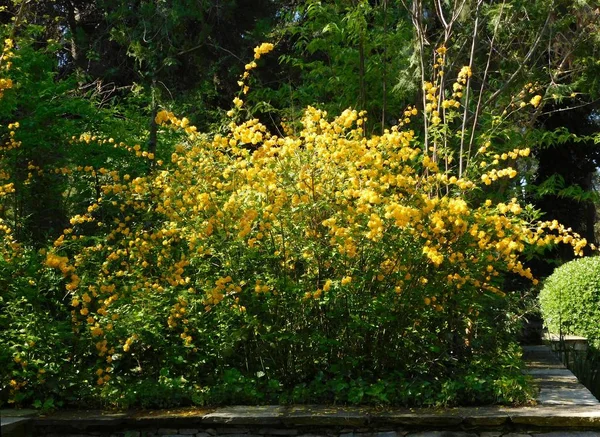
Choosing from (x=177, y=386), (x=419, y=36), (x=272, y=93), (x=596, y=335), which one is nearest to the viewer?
(x=177, y=386)

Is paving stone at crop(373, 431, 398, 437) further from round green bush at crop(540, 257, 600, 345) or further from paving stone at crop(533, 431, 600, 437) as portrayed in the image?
round green bush at crop(540, 257, 600, 345)

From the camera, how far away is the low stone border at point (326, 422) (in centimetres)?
398

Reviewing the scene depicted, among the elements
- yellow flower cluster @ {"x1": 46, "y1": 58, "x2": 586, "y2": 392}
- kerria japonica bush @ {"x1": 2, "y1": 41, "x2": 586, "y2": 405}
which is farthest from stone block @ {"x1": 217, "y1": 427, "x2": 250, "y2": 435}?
yellow flower cluster @ {"x1": 46, "y1": 58, "x2": 586, "y2": 392}

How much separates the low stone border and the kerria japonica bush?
0.55 feet

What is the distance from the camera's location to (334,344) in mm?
4500

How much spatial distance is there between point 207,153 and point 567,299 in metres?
4.43

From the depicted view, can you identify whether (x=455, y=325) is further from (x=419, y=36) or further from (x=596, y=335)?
(x=596, y=335)

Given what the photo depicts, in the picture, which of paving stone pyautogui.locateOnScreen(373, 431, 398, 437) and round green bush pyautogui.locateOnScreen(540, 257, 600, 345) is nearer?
paving stone pyautogui.locateOnScreen(373, 431, 398, 437)

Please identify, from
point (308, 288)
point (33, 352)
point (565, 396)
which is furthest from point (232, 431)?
point (565, 396)

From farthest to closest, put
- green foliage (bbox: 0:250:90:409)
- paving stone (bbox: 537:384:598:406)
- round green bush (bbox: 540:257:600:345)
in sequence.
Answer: round green bush (bbox: 540:257:600:345) → green foliage (bbox: 0:250:90:409) → paving stone (bbox: 537:384:598:406)

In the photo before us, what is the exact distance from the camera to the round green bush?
7215 millimetres

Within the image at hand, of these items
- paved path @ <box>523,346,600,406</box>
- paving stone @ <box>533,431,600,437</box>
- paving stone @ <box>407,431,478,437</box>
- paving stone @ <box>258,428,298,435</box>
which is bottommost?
paving stone @ <box>533,431,600,437</box>

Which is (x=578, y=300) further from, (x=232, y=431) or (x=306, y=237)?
(x=232, y=431)

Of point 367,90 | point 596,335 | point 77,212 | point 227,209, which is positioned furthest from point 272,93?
point 227,209
